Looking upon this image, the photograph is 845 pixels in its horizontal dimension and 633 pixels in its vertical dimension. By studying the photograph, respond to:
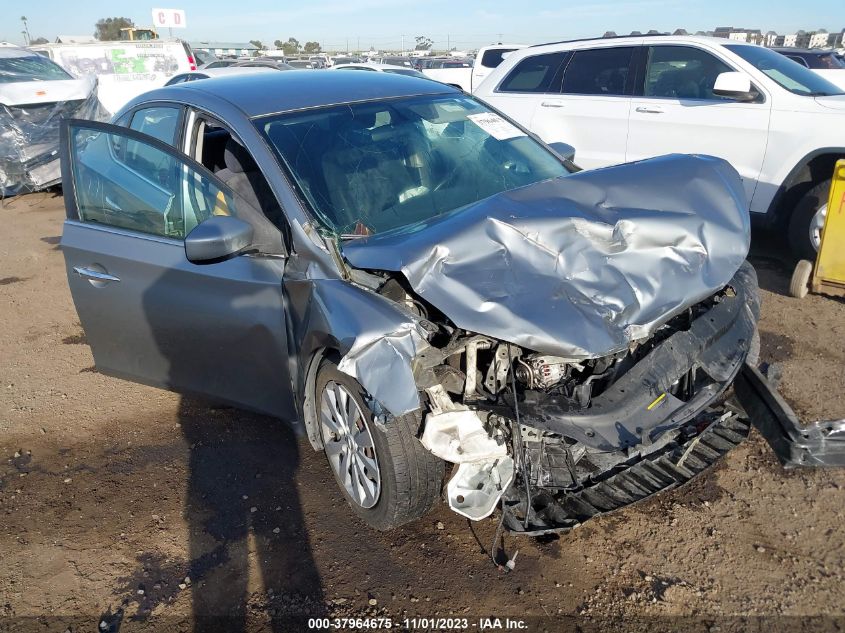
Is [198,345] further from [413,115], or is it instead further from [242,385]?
[413,115]

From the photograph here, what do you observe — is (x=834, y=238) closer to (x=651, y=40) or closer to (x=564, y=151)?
(x=564, y=151)

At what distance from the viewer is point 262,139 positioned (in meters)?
3.06

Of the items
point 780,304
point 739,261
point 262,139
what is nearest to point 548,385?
point 739,261

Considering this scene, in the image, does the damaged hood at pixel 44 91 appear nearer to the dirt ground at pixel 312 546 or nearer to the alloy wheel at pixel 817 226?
the dirt ground at pixel 312 546

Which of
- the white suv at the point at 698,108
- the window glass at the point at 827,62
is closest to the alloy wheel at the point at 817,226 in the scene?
the white suv at the point at 698,108

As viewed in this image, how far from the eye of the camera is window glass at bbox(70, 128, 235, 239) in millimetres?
3160

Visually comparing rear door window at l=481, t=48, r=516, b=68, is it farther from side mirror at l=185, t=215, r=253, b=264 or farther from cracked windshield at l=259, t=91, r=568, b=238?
side mirror at l=185, t=215, r=253, b=264

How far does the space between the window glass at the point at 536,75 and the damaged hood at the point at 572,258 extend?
463cm

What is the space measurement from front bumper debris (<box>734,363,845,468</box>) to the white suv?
308 cm

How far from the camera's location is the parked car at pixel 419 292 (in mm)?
2402

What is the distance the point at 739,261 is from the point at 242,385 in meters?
2.35

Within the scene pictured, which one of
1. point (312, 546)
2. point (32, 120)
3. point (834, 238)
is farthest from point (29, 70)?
point (834, 238)

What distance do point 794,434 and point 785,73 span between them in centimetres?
456

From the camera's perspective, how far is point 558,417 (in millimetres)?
2344
